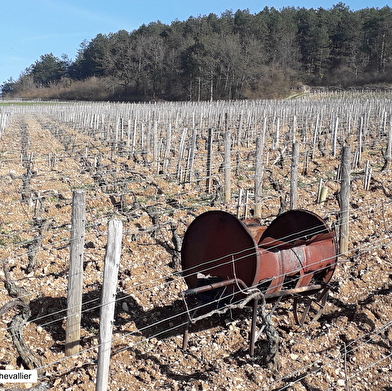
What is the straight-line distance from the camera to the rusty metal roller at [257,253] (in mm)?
4297

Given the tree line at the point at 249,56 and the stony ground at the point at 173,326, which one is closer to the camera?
the stony ground at the point at 173,326

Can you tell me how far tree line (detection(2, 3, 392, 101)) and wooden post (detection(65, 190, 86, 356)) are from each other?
51.7 m

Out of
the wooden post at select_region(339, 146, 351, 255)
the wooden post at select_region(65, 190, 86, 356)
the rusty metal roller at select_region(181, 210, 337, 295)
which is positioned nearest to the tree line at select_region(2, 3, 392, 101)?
the wooden post at select_region(339, 146, 351, 255)

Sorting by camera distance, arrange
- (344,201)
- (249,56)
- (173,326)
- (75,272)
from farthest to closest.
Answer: (249,56) → (344,201) → (173,326) → (75,272)

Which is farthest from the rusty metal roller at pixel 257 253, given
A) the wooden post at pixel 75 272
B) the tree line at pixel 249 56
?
the tree line at pixel 249 56

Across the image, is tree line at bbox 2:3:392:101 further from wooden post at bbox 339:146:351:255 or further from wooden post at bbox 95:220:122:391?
wooden post at bbox 95:220:122:391

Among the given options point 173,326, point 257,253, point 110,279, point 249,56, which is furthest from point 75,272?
point 249,56

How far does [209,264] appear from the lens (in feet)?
15.1

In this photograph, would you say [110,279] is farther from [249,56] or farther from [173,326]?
[249,56]

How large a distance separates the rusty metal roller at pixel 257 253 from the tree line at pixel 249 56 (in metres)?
50.5

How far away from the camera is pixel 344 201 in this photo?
20.3 feet

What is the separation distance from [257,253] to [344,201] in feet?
8.25

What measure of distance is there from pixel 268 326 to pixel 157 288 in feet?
5.62

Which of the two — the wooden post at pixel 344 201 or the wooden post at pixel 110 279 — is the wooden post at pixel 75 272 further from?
the wooden post at pixel 344 201
